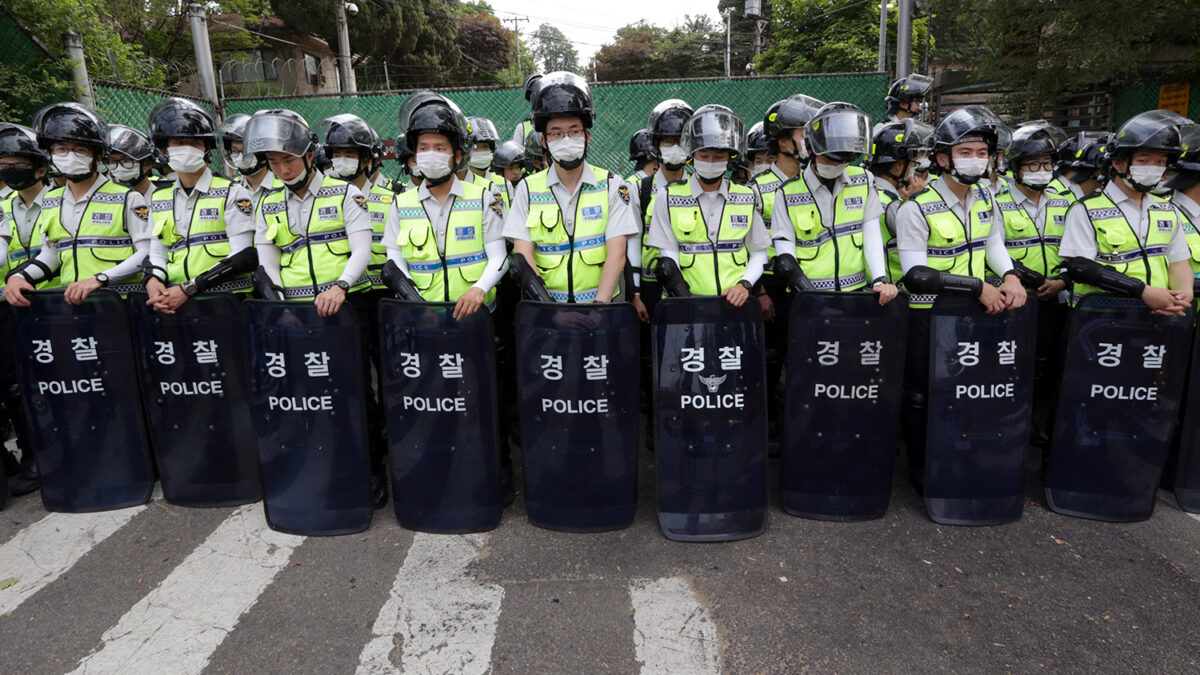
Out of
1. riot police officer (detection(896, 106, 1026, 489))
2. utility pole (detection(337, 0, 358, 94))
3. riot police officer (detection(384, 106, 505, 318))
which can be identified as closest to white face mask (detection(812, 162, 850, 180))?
riot police officer (detection(896, 106, 1026, 489))

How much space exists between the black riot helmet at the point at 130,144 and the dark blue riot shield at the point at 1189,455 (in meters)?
6.89

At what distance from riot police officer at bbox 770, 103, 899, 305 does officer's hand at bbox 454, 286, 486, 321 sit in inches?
69.1

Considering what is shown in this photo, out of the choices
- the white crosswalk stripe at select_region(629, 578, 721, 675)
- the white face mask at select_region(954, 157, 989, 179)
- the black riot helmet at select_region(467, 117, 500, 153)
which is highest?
the black riot helmet at select_region(467, 117, 500, 153)

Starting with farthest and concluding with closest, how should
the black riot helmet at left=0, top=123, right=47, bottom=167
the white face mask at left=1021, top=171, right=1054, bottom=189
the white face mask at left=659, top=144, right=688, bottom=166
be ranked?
1. the white face mask at left=659, top=144, right=688, bottom=166
2. the white face mask at left=1021, top=171, right=1054, bottom=189
3. the black riot helmet at left=0, top=123, right=47, bottom=167

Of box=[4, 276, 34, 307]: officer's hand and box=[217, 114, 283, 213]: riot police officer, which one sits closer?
box=[4, 276, 34, 307]: officer's hand

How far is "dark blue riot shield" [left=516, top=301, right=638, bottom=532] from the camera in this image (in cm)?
363

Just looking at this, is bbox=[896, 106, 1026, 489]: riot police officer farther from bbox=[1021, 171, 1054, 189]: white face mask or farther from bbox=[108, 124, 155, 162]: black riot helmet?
bbox=[108, 124, 155, 162]: black riot helmet

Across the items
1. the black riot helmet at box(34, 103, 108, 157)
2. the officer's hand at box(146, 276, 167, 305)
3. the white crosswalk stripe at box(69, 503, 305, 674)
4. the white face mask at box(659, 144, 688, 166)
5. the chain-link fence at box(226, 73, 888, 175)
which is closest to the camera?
the white crosswalk stripe at box(69, 503, 305, 674)

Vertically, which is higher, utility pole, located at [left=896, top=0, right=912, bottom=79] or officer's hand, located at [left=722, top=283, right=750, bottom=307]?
utility pole, located at [left=896, top=0, right=912, bottom=79]

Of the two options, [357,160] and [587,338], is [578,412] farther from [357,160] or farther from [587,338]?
[357,160]

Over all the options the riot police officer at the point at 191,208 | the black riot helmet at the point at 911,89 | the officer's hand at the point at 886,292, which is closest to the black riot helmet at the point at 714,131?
the officer's hand at the point at 886,292

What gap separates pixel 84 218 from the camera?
14.8 ft

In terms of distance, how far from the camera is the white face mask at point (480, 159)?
6945 millimetres

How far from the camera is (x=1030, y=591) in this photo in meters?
3.32
